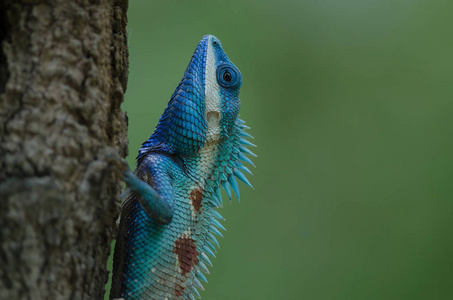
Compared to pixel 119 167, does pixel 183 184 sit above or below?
above

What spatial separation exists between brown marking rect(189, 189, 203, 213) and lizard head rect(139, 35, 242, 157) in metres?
0.28

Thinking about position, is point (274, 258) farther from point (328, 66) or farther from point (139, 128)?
point (328, 66)

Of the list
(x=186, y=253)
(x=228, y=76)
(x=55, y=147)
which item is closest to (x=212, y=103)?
(x=228, y=76)

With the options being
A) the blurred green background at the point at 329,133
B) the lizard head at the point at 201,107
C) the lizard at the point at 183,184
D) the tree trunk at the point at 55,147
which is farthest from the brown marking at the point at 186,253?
the blurred green background at the point at 329,133

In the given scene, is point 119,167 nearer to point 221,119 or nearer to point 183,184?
point 183,184

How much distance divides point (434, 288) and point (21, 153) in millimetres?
5920

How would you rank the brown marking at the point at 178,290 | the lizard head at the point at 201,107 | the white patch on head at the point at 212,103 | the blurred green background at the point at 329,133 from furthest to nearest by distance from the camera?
the blurred green background at the point at 329,133, the white patch on head at the point at 212,103, the lizard head at the point at 201,107, the brown marking at the point at 178,290

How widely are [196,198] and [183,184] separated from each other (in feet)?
0.50

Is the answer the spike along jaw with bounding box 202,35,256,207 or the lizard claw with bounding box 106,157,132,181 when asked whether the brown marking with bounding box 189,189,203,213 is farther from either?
the lizard claw with bounding box 106,157,132,181

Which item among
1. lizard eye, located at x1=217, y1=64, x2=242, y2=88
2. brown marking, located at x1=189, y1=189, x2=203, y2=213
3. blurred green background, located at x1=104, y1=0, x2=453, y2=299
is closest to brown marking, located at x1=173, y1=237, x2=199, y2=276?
brown marking, located at x1=189, y1=189, x2=203, y2=213

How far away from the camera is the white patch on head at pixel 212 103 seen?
306cm

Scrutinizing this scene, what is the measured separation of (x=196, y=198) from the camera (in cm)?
298

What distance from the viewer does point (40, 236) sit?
67.8 inches

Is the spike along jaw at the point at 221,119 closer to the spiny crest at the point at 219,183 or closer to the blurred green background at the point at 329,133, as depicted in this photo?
the spiny crest at the point at 219,183
